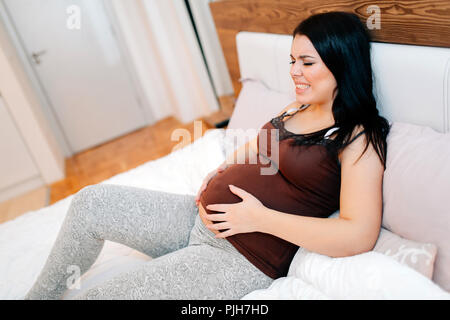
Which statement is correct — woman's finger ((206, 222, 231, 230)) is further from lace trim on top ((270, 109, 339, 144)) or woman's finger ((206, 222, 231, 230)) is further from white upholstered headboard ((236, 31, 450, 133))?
white upholstered headboard ((236, 31, 450, 133))

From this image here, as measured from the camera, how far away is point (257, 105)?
5.50 feet

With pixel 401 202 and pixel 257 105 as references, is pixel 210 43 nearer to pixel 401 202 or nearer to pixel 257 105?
pixel 257 105

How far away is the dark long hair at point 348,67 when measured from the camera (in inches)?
40.1

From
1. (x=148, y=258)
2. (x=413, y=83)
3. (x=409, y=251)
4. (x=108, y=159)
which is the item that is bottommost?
(x=108, y=159)

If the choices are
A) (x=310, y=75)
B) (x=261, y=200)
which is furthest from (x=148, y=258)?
(x=310, y=75)

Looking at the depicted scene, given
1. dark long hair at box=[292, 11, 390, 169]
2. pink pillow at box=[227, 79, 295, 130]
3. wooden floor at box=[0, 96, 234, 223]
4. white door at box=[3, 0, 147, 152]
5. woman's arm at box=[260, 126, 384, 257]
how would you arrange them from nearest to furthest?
woman's arm at box=[260, 126, 384, 257]
dark long hair at box=[292, 11, 390, 169]
pink pillow at box=[227, 79, 295, 130]
wooden floor at box=[0, 96, 234, 223]
white door at box=[3, 0, 147, 152]

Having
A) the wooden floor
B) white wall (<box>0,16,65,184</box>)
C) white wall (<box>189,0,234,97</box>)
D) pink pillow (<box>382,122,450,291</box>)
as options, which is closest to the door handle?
white wall (<box>0,16,65,184</box>)

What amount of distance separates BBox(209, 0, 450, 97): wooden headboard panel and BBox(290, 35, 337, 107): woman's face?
21 cm

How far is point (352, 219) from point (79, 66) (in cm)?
351

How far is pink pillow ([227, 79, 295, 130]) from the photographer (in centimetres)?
156

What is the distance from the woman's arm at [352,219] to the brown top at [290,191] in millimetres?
76

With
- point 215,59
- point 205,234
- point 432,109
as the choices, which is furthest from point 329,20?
point 215,59

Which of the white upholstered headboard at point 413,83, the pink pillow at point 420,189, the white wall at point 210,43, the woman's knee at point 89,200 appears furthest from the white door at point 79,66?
the pink pillow at point 420,189

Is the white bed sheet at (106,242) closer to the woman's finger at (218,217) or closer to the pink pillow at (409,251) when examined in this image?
the woman's finger at (218,217)
